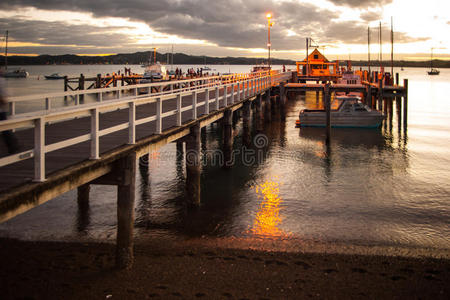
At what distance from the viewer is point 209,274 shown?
852 cm

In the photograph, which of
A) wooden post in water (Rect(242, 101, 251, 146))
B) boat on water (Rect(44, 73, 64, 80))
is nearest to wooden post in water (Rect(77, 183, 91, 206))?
wooden post in water (Rect(242, 101, 251, 146))

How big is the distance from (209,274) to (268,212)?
16.8 feet

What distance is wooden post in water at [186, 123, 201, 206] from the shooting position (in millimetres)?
12898

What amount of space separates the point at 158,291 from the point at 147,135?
3.52 meters

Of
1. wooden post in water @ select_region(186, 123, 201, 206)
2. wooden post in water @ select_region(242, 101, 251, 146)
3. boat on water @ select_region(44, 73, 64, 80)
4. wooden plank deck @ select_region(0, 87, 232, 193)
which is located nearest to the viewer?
wooden plank deck @ select_region(0, 87, 232, 193)

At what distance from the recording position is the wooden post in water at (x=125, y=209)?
8234 millimetres

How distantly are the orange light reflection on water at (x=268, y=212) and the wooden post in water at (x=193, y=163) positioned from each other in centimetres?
195

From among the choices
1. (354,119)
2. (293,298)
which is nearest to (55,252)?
(293,298)

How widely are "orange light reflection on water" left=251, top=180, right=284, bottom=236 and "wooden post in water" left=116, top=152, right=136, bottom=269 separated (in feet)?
12.7

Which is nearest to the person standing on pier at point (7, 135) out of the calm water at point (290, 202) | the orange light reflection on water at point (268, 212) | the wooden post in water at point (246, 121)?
the calm water at point (290, 202)

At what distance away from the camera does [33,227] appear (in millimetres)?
11594

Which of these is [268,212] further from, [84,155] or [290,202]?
[84,155]

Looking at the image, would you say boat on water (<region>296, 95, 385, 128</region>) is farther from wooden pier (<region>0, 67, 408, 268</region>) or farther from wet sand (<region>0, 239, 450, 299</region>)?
wet sand (<region>0, 239, 450, 299</region>)

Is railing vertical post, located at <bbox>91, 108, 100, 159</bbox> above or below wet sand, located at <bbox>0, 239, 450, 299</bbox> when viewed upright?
above
